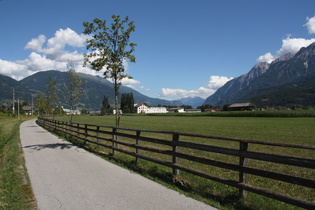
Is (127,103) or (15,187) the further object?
(127,103)

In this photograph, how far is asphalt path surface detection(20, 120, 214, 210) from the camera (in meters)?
5.28

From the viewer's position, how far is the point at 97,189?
6352 mm

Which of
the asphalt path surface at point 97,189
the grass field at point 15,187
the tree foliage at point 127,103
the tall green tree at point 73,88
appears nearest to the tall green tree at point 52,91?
the tall green tree at point 73,88

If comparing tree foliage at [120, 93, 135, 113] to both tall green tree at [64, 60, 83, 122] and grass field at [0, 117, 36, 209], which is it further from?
grass field at [0, 117, 36, 209]

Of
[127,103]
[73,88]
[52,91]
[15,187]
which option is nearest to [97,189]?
[15,187]

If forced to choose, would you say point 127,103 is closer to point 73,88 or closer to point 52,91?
point 52,91

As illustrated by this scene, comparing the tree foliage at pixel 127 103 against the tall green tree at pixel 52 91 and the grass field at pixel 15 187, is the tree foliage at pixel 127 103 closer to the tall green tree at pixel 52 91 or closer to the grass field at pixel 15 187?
the tall green tree at pixel 52 91

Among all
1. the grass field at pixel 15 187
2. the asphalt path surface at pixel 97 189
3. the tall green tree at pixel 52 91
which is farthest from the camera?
the tall green tree at pixel 52 91

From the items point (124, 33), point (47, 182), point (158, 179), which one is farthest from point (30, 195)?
A: point (124, 33)

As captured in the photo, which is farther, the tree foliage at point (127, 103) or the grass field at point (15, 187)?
the tree foliage at point (127, 103)

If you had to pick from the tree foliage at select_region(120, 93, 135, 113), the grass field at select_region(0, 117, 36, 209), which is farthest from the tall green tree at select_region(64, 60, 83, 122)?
the tree foliage at select_region(120, 93, 135, 113)

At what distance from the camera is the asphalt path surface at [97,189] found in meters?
5.28

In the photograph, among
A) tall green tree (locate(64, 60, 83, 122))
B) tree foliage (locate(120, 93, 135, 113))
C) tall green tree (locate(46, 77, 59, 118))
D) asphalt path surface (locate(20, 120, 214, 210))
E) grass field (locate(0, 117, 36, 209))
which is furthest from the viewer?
tree foliage (locate(120, 93, 135, 113))

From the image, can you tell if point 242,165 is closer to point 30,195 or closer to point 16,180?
point 30,195
